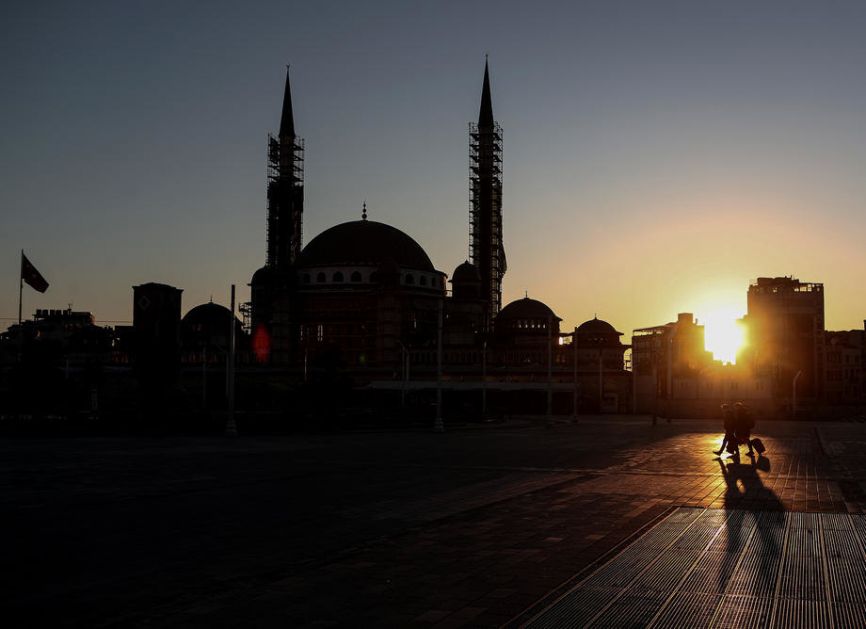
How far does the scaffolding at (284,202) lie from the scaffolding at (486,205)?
2542 centimetres

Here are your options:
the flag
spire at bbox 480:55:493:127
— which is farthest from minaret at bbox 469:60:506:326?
the flag

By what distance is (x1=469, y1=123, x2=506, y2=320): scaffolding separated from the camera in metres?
136

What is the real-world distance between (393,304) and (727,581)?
11786 cm

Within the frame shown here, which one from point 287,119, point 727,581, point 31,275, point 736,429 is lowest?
point 727,581

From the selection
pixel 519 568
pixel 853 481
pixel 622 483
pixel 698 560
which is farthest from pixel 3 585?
pixel 853 481

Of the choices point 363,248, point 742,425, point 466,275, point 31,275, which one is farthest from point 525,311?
point 742,425

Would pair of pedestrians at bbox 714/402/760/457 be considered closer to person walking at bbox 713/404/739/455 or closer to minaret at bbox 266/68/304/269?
person walking at bbox 713/404/739/455

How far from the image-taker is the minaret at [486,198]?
448 ft

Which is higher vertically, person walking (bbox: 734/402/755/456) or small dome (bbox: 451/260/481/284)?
small dome (bbox: 451/260/481/284)

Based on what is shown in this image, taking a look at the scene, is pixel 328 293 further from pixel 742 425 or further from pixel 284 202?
pixel 742 425

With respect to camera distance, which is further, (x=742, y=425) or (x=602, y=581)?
(x=742, y=425)

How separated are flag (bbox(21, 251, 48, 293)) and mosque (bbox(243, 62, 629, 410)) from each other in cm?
6490

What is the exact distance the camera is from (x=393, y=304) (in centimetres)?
12862

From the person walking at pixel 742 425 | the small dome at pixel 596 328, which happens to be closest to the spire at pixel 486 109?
the small dome at pixel 596 328
